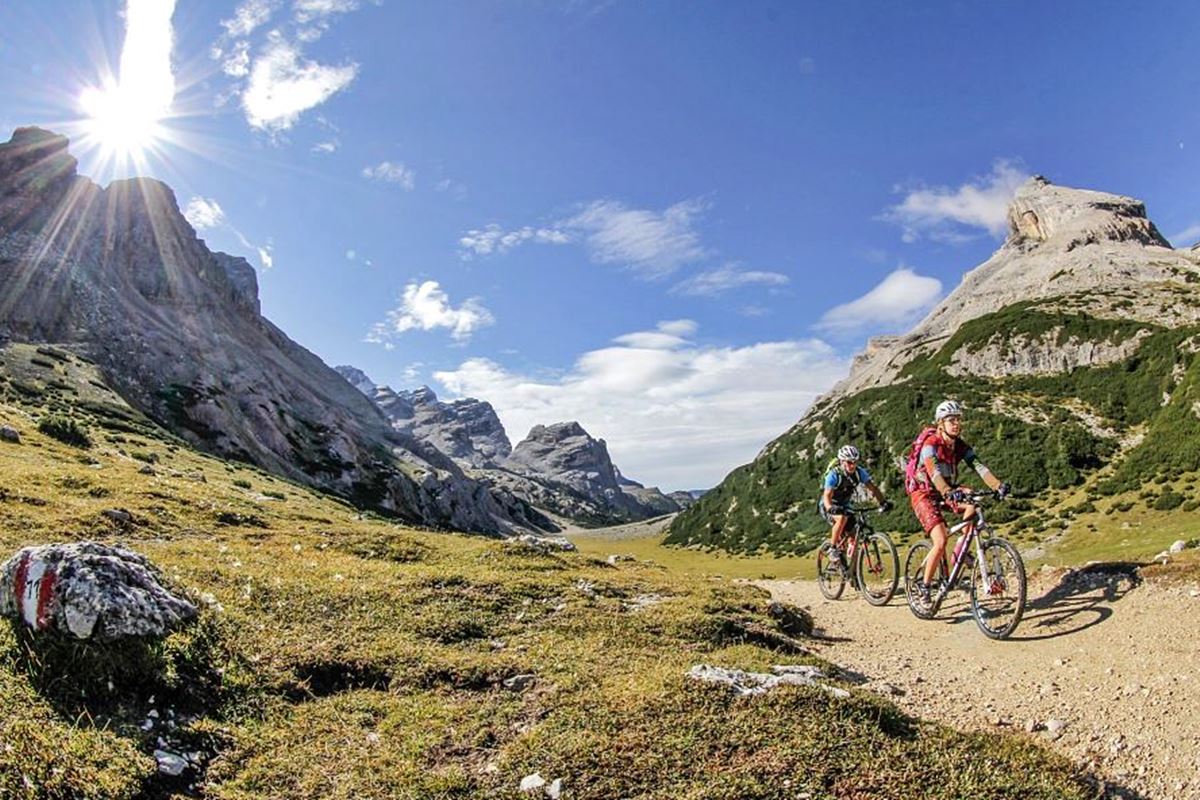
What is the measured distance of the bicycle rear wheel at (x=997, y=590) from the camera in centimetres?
1342

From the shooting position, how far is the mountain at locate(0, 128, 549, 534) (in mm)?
103312

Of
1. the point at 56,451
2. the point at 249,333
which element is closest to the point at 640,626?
the point at 56,451

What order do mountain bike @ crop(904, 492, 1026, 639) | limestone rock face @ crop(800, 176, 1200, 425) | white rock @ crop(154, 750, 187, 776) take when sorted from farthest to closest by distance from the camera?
limestone rock face @ crop(800, 176, 1200, 425) < mountain bike @ crop(904, 492, 1026, 639) < white rock @ crop(154, 750, 187, 776)

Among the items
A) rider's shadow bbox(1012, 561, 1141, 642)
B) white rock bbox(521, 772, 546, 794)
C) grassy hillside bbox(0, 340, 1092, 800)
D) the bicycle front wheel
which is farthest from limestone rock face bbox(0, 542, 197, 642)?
the bicycle front wheel

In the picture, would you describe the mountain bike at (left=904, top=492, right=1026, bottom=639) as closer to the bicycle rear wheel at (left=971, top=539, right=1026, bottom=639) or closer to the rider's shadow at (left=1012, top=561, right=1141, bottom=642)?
the bicycle rear wheel at (left=971, top=539, right=1026, bottom=639)

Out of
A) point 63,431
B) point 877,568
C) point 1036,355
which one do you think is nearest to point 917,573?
point 877,568

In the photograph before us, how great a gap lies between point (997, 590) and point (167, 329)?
15131cm

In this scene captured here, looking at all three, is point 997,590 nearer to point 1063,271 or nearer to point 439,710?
point 439,710

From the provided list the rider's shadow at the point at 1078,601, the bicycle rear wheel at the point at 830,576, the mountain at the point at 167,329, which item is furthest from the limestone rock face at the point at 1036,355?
the mountain at the point at 167,329

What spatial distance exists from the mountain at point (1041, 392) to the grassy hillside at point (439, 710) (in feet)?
176

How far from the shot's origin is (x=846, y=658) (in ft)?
48.0

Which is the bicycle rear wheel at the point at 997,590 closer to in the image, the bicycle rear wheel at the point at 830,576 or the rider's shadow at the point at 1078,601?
the rider's shadow at the point at 1078,601

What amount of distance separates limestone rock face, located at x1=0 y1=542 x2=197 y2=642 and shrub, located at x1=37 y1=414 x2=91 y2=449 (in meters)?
45.5

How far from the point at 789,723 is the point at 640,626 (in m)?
6.38
